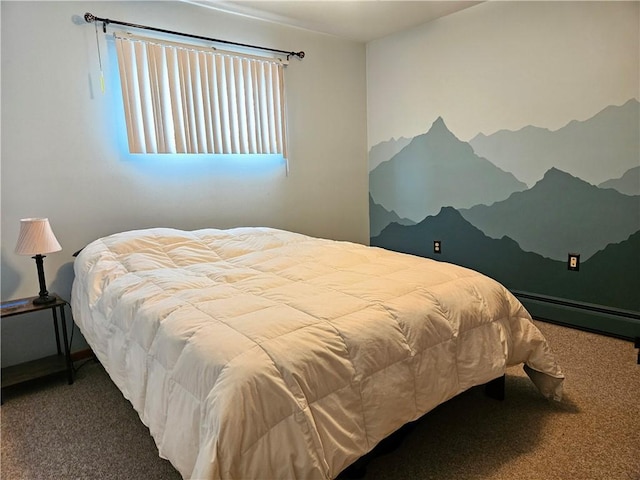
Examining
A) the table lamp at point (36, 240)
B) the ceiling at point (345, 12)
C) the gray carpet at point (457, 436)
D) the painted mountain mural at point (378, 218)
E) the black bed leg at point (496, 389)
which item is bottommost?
the gray carpet at point (457, 436)

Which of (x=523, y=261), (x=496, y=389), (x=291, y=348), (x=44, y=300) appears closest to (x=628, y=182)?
(x=523, y=261)

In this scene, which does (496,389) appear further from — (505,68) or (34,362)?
(34,362)

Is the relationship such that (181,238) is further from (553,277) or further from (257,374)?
(553,277)

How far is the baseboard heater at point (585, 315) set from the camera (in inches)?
108

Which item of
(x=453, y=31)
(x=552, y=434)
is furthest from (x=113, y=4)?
(x=552, y=434)

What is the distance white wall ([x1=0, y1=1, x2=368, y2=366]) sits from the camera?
245cm

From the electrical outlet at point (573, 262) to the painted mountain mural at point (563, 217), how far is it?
3 cm

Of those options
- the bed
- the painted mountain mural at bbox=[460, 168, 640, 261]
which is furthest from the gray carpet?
the painted mountain mural at bbox=[460, 168, 640, 261]

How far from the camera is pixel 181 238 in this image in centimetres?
263

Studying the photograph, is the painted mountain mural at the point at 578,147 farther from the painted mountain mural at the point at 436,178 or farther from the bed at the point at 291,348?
the bed at the point at 291,348

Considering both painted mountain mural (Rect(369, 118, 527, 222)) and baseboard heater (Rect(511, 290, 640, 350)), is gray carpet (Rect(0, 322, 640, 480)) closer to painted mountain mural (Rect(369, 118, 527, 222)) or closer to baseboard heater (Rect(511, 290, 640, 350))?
baseboard heater (Rect(511, 290, 640, 350))

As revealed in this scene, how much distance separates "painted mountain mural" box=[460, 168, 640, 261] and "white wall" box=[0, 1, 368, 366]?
1812mm

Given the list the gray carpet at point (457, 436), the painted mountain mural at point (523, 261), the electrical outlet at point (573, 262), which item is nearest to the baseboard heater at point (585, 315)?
the painted mountain mural at point (523, 261)

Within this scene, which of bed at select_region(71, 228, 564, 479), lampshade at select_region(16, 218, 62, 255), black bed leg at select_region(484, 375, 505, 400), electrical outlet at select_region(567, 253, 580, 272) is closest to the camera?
bed at select_region(71, 228, 564, 479)
